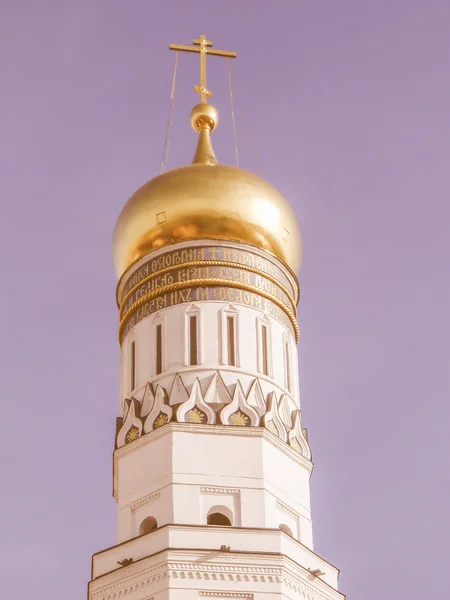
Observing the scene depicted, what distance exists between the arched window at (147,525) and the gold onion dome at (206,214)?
3.88 meters

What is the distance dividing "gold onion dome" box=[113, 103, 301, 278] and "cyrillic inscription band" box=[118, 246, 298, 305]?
15 cm

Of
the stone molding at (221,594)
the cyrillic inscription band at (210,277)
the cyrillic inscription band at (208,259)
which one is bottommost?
the stone molding at (221,594)

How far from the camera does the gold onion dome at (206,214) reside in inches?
818

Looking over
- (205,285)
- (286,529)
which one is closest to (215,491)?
(286,529)

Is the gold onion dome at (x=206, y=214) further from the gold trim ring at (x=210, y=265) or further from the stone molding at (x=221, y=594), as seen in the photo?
the stone molding at (x=221, y=594)

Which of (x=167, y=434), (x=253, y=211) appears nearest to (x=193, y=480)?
(x=167, y=434)

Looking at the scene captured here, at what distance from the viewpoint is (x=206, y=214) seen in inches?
818

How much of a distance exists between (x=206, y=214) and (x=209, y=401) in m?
2.71

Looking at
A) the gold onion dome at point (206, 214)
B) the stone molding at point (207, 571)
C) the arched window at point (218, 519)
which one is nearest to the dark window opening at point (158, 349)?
the gold onion dome at point (206, 214)

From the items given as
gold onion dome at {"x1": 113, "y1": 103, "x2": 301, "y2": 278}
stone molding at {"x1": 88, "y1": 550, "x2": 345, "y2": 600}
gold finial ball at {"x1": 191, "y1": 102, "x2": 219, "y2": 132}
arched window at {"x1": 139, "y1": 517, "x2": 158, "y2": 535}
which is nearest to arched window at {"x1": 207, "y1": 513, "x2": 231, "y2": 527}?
arched window at {"x1": 139, "y1": 517, "x2": 158, "y2": 535}

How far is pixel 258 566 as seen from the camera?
58.7ft

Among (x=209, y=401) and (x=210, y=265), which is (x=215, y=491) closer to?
(x=209, y=401)

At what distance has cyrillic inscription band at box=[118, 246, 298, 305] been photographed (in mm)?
20562

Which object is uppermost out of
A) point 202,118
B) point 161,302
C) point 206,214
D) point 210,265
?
point 202,118
